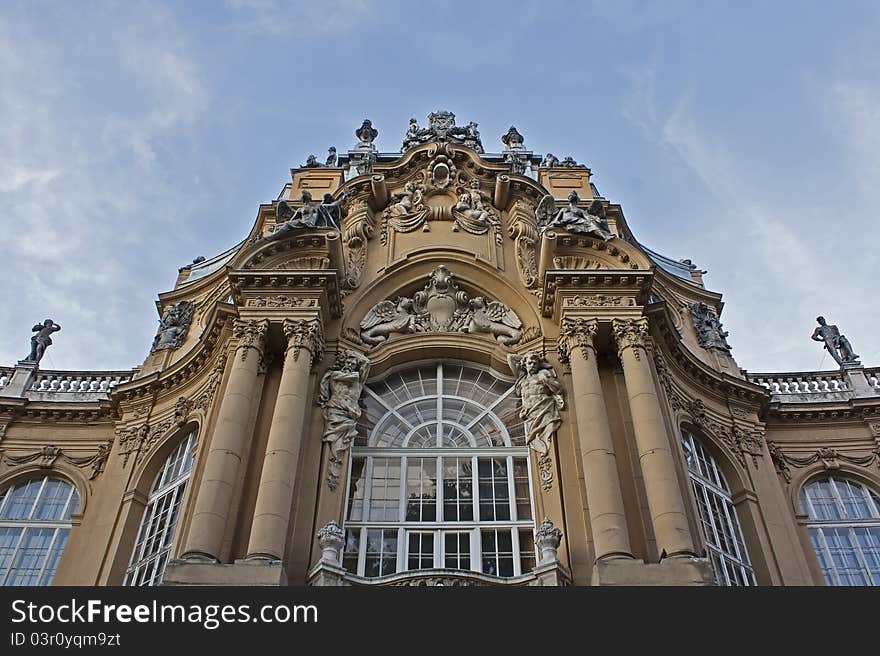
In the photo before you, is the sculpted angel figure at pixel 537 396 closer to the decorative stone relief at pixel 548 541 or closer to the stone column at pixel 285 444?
the decorative stone relief at pixel 548 541

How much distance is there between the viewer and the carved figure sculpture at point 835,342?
22.5 m

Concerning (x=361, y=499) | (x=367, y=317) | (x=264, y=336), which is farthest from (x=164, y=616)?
(x=367, y=317)

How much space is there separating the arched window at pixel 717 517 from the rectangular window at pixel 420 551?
202 inches

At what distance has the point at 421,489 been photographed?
1598cm

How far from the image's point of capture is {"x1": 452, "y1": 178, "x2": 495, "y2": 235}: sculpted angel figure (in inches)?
811

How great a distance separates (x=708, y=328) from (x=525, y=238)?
19.3 feet

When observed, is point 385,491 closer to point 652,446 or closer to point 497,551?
point 497,551

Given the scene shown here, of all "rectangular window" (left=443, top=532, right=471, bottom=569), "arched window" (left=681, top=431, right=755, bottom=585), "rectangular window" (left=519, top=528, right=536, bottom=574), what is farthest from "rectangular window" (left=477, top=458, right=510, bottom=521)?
"arched window" (left=681, top=431, right=755, bottom=585)

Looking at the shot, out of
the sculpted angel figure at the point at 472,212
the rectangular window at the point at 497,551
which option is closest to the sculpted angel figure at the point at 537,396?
the rectangular window at the point at 497,551

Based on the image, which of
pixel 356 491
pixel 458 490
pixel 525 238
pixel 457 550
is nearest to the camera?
pixel 457 550

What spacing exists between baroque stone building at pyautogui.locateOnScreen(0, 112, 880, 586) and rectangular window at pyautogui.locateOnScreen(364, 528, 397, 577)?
0.04 metres

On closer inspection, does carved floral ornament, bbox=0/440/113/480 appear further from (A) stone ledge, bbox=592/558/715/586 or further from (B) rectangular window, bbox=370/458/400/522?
(A) stone ledge, bbox=592/558/715/586

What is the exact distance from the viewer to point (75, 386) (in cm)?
2195

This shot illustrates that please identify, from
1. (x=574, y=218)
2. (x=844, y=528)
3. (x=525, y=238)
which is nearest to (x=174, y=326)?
(x=525, y=238)
